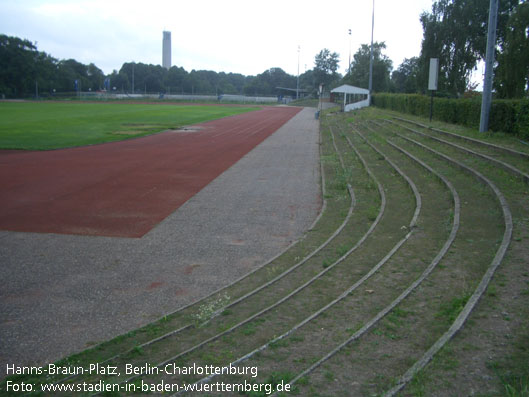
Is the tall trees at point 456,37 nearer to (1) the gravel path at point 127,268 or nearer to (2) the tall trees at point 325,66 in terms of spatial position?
(1) the gravel path at point 127,268

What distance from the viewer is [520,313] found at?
5281 millimetres

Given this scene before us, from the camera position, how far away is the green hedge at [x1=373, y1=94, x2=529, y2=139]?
18.6m

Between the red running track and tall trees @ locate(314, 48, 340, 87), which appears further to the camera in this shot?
tall trees @ locate(314, 48, 340, 87)

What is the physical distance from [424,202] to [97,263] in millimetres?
7203

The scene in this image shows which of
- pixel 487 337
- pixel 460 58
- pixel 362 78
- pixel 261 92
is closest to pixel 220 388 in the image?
pixel 487 337

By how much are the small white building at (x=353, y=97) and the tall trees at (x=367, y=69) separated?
66.1 ft

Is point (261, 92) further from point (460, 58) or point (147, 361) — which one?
point (147, 361)

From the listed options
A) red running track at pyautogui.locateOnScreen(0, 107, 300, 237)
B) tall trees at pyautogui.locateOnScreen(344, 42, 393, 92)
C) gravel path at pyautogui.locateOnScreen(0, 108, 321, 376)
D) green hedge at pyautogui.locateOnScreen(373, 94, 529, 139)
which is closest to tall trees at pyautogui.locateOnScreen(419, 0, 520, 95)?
green hedge at pyautogui.locateOnScreen(373, 94, 529, 139)

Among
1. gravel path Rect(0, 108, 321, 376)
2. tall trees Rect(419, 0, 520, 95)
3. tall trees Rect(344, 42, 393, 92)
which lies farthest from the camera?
tall trees Rect(344, 42, 393, 92)

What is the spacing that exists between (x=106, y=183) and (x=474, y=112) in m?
18.0

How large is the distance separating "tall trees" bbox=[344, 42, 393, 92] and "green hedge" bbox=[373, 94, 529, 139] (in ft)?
148

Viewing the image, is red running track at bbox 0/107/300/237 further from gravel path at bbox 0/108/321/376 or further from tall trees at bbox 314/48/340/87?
tall trees at bbox 314/48/340/87

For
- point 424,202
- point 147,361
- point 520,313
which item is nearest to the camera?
point 147,361

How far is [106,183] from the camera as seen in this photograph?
1448cm
